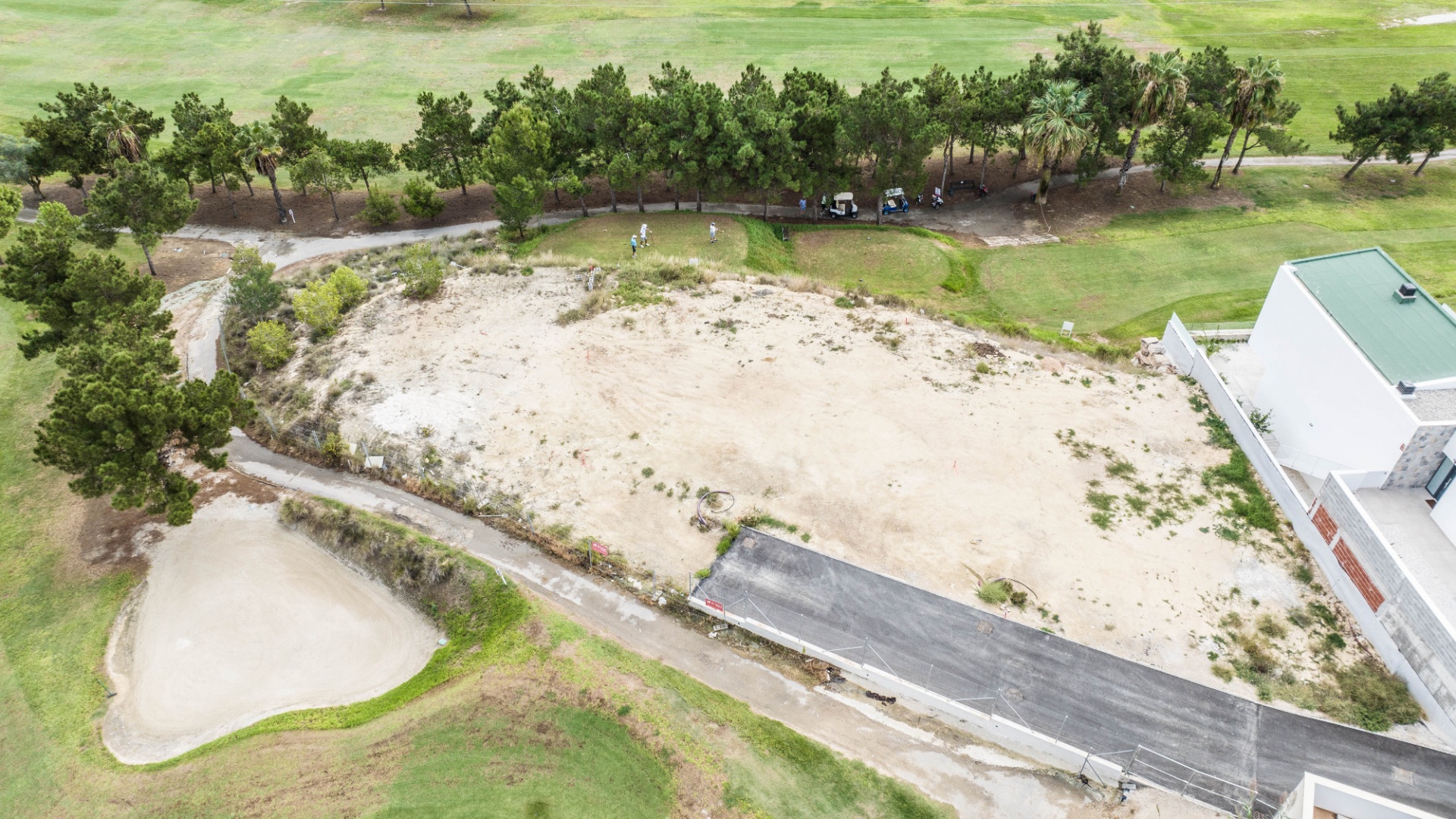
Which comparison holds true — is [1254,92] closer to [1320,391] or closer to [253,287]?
[1320,391]

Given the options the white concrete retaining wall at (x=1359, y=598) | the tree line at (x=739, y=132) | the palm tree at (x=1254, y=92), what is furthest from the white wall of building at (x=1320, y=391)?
the palm tree at (x=1254, y=92)

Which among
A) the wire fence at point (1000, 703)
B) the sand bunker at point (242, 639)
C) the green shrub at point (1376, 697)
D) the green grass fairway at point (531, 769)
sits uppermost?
the green shrub at point (1376, 697)

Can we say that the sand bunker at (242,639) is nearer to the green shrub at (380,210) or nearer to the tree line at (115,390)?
the tree line at (115,390)

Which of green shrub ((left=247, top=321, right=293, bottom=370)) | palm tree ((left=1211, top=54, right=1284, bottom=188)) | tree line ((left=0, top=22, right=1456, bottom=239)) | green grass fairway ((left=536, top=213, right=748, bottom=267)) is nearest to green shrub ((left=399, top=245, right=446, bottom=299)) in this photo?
green shrub ((left=247, top=321, right=293, bottom=370))

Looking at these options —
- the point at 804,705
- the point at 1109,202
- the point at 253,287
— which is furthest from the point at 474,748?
the point at 1109,202

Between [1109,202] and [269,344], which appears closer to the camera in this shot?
[269,344]

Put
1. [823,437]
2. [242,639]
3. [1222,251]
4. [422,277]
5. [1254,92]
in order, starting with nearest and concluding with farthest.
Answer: [242,639] → [823,437] → [422,277] → [1222,251] → [1254,92]

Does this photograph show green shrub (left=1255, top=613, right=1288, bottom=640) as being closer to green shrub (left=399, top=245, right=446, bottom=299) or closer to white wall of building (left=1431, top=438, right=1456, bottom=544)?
white wall of building (left=1431, top=438, right=1456, bottom=544)

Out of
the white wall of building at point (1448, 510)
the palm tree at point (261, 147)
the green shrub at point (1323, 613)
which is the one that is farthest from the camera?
the palm tree at point (261, 147)
